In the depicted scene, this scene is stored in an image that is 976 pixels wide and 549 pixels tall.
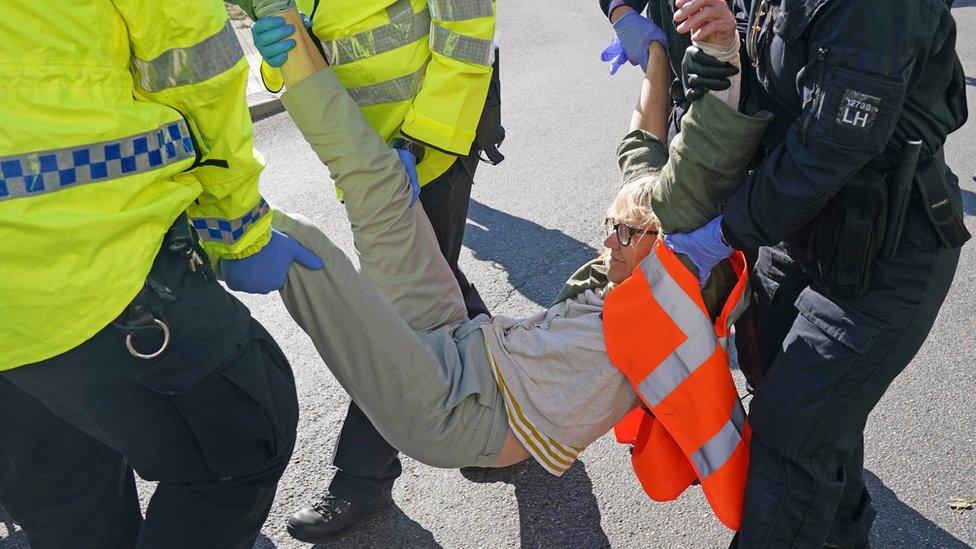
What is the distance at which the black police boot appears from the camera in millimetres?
2684

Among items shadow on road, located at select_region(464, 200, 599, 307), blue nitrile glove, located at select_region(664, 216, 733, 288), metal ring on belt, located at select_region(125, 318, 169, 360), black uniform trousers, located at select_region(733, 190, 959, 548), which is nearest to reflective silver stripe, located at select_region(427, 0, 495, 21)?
blue nitrile glove, located at select_region(664, 216, 733, 288)

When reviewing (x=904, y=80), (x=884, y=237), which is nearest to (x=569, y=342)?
(x=884, y=237)

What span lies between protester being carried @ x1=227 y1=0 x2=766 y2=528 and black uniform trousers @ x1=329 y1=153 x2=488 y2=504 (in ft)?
1.11

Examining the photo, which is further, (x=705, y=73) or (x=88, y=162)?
(x=705, y=73)

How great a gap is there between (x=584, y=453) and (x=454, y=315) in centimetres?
83

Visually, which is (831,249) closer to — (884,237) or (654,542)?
(884,237)

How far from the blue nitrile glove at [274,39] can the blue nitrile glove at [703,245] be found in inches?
40.4

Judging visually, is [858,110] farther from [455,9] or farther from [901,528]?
[901,528]

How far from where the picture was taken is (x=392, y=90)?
8.63 ft

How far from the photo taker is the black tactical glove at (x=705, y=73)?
6.81 feet

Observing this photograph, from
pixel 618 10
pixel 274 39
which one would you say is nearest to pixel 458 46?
pixel 274 39

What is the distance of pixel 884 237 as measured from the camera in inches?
77.3

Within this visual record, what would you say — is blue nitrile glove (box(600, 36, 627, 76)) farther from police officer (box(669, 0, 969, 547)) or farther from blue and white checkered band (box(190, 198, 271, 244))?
blue and white checkered band (box(190, 198, 271, 244))

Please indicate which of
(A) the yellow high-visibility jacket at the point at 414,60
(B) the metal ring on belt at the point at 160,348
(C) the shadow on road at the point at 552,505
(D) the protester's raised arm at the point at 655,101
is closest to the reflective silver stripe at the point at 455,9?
(A) the yellow high-visibility jacket at the point at 414,60
